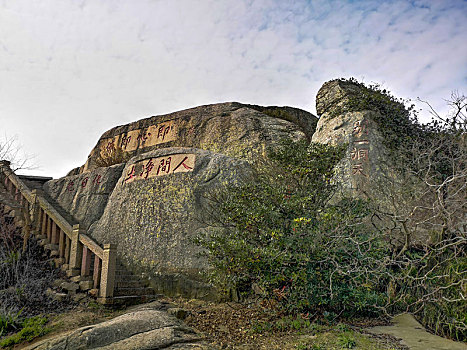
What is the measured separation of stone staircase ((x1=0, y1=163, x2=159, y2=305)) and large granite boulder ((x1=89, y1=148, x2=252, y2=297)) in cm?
50

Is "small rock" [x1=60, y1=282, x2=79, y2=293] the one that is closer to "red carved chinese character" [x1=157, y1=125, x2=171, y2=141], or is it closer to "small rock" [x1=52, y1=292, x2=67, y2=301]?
"small rock" [x1=52, y1=292, x2=67, y2=301]

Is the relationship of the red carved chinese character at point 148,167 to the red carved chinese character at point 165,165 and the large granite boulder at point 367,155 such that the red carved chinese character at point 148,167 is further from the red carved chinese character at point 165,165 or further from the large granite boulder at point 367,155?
the large granite boulder at point 367,155

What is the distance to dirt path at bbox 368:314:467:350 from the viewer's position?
14.7ft

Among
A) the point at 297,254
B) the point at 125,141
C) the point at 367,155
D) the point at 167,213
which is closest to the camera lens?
the point at 297,254

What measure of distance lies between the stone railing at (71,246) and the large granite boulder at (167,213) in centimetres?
104

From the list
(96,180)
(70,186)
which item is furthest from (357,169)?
(70,186)

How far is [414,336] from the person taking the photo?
4.96m

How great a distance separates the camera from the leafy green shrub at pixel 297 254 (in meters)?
5.24

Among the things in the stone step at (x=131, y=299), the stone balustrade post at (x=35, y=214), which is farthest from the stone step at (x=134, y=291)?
the stone balustrade post at (x=35, y=214)

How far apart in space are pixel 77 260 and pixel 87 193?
11.7 feet

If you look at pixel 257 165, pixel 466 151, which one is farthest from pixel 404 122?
pixel 257 165

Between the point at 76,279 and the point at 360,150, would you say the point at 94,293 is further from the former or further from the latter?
the point at 360,150

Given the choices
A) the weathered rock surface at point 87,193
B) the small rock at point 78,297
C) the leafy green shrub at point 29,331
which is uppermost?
the weathered rock surface at point 87,193

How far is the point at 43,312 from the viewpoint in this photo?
634 centimetres
